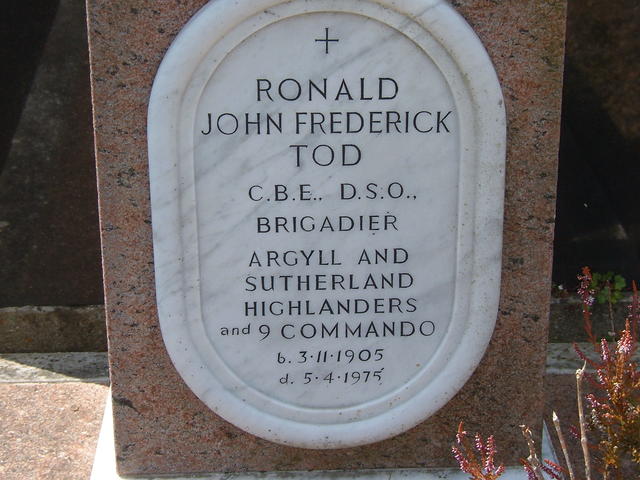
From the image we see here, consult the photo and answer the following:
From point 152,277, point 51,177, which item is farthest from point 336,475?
point 51,177

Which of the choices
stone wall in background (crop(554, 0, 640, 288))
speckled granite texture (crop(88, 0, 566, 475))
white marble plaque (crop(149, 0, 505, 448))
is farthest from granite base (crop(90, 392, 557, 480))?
stone wall in background (crop(554, 0, 640, 288))

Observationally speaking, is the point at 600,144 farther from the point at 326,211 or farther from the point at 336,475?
the point at 336,475

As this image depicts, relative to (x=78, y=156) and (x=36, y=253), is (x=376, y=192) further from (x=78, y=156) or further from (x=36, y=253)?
(x=36, y=253)

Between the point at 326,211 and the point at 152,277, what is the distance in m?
0.58

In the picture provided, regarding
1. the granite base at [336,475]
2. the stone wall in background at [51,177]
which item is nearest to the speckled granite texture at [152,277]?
the granite base at [336,475]

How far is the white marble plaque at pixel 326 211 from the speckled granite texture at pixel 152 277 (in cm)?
7

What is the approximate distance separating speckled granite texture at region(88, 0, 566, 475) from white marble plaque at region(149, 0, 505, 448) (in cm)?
7

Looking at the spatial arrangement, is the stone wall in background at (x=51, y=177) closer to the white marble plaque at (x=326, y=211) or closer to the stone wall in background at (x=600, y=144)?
the white marble plaque at (x=326, y=211)

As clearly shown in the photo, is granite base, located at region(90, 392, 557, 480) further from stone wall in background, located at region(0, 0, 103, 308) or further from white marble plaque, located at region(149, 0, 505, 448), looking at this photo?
stone wall in background, located at region(0, 0, 103, 308)

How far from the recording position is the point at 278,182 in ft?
8.01

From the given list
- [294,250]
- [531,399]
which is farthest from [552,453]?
[294,250]

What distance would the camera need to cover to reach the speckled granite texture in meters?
2.33

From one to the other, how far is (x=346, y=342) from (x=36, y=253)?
1.75 meters

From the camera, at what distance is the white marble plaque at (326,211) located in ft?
7.64
